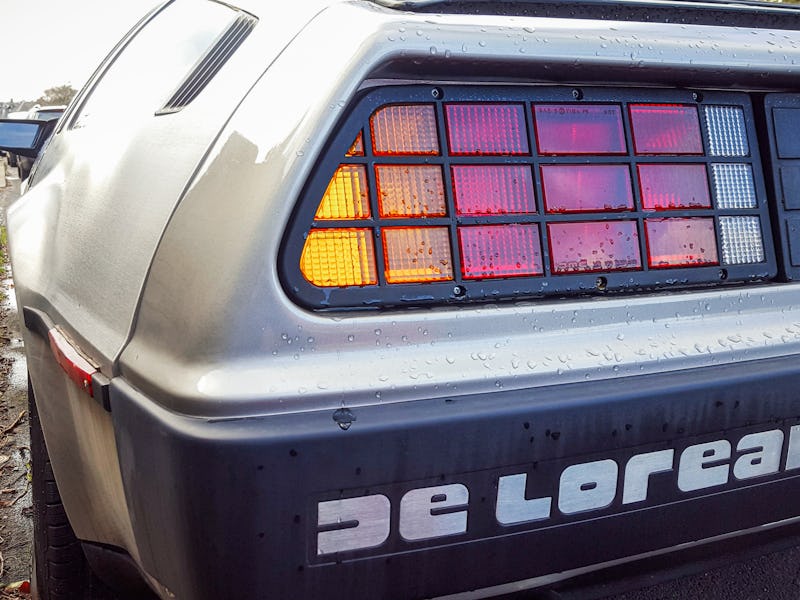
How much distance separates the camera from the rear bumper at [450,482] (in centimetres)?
115

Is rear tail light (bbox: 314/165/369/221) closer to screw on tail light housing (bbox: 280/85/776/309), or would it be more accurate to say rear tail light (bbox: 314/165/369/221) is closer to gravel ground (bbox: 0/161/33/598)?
screw on tail light housing (bbox: 280/85/776/309)

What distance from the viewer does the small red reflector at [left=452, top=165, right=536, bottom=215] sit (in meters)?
1.35

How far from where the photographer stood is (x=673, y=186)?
4.99 ft

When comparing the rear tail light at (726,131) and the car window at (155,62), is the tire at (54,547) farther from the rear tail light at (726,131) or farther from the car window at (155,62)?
the rear tail light at (726,131)

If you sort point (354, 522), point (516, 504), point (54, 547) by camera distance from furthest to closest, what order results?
point (54, 547) < point (516, 504) < point (354, 522)

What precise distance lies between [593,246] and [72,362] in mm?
953

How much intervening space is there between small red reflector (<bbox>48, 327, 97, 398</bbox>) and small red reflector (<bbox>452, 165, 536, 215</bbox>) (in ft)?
2.29

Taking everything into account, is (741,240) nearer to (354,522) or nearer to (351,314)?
(351,314)

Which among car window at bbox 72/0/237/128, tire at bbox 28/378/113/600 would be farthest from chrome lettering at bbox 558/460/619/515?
tire at bbox 28/378/113/600

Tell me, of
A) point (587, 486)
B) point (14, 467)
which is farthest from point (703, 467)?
point (14, 467)

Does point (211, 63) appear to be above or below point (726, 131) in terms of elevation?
above

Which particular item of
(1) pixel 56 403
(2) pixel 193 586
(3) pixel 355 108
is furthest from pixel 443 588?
(1) pixel 56 403

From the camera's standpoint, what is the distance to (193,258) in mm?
1271

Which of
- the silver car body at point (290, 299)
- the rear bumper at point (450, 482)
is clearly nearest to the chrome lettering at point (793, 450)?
the rear bumper at point (450, 482)
